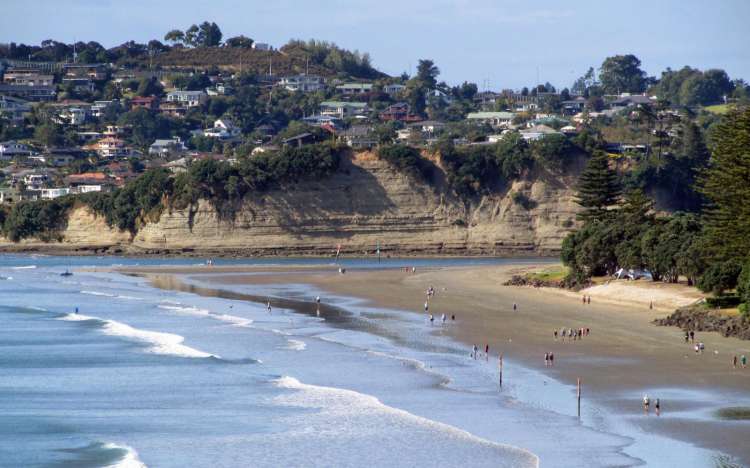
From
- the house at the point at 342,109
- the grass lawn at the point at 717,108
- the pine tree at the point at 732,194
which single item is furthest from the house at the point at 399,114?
the pine tree at the point at 732,194

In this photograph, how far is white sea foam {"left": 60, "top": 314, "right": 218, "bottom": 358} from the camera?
37.5 meters

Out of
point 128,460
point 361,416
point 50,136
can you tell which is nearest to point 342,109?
point 50,136

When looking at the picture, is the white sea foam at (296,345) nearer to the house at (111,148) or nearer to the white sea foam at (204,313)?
the white sea foam at (204,313)

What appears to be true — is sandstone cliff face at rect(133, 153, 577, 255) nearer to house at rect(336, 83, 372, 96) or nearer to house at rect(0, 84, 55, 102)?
house at rect(0, 84, 55, 102)

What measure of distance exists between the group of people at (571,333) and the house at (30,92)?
5037 inches

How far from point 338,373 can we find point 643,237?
2236 centimetres

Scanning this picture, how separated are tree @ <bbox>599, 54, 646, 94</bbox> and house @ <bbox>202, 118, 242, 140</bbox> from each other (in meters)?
67.2

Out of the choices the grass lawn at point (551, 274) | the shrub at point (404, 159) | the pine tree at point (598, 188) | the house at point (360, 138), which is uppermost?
the house at point (360, 138)

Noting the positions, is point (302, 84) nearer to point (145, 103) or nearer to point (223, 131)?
point (145, 103)

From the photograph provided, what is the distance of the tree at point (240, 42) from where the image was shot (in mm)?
188125

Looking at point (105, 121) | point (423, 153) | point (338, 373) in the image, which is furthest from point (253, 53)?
point (338, 373)

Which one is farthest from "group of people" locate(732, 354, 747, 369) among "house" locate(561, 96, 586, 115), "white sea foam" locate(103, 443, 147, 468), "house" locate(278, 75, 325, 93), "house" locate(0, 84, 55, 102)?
"house" locate(0, 84, 55, 102)

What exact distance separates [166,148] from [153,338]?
90377 millimetres

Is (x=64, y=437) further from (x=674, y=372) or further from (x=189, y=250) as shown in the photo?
(x=189, y=250)
